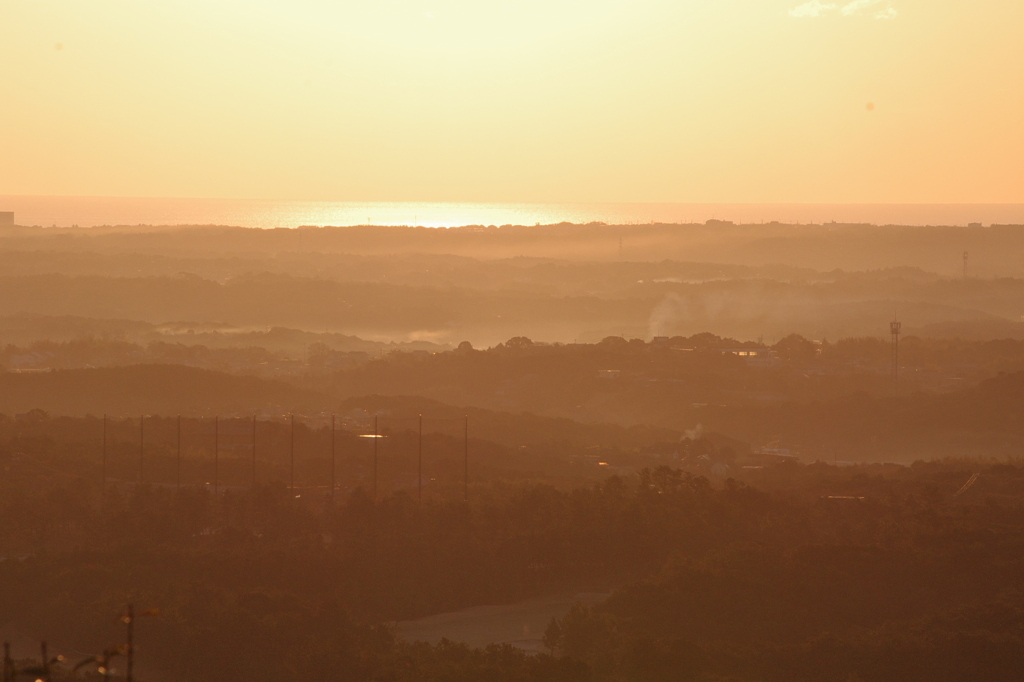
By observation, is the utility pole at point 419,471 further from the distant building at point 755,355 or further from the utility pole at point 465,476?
the distant building at point 755,355

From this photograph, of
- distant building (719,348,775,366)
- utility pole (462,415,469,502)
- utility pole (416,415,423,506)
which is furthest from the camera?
distant building (719,348,775,366)

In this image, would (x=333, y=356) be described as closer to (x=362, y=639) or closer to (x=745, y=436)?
(x=745, y=436)

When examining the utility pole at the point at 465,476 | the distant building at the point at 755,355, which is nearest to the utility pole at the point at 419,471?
the utility pole at the point at 465,476

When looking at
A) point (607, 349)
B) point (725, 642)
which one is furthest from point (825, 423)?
point (725, 642)

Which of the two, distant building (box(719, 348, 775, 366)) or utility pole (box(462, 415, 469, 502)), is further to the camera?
distant building (box(719, 348, 775, 366))

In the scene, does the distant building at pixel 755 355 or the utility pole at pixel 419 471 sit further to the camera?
the distant building at pixel 755 355

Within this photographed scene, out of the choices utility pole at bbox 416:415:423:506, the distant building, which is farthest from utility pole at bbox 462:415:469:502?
the distant building

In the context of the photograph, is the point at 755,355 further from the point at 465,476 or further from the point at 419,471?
the point at 419,471

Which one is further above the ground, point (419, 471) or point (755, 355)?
point (755, 355)

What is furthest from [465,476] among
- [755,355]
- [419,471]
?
[755,355]

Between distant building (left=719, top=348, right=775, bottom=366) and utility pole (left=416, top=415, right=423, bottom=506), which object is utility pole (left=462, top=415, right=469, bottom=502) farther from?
distant building (left=719, top=348, right=775, bottom=366)

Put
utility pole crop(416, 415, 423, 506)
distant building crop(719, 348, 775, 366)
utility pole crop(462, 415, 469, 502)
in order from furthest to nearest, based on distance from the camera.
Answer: distant building crop(719, 348, 775, 366) → utility pole crop(462, 415, 469, 502) → utility pole crop(416, 415, 423, 506)
